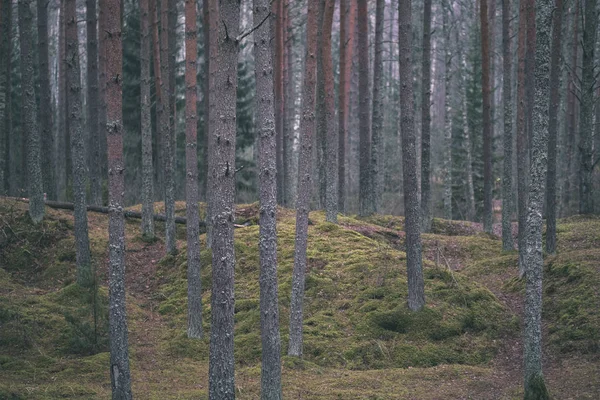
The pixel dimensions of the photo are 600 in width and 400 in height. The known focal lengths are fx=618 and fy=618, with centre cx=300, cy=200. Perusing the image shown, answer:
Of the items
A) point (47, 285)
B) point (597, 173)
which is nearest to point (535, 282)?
point (47, 285)

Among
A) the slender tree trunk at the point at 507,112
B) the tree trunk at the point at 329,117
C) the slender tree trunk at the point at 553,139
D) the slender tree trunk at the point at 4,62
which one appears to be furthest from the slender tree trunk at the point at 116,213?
the slender tree trunk at the point at 4,62

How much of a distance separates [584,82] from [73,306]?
16082 mm

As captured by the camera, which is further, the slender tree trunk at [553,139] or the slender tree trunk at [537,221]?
the slender tree trunk at [553,139]

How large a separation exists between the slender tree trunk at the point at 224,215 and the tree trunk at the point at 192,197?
4185 millimetres

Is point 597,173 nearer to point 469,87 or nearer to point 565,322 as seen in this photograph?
point 469,87

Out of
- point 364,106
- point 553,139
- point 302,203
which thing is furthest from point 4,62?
point 553,139

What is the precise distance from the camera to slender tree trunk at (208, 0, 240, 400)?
7246mm

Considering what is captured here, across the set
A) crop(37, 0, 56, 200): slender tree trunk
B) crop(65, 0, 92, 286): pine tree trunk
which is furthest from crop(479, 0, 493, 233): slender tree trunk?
crop(37, 0, 56, 200): slender tree trunk

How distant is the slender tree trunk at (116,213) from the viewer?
7.82 meters

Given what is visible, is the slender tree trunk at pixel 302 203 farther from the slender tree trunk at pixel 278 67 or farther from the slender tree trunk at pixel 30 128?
the slender tree trunk at pixel 278 67

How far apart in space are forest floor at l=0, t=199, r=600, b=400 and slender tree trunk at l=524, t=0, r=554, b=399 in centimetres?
59

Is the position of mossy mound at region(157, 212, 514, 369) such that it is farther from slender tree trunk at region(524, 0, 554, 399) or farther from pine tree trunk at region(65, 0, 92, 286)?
slender tree trunk at region(524, 0, 554, 399)

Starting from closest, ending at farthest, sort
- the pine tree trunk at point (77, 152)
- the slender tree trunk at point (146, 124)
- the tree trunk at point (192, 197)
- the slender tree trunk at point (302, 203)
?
the slender tree trunk at point (302, 203) < the tree trunk at point (192, 197) < the pine tree trunk at point (77, 152) < the slender tree trunk at point (146, 124)

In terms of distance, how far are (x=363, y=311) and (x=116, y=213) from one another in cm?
610
